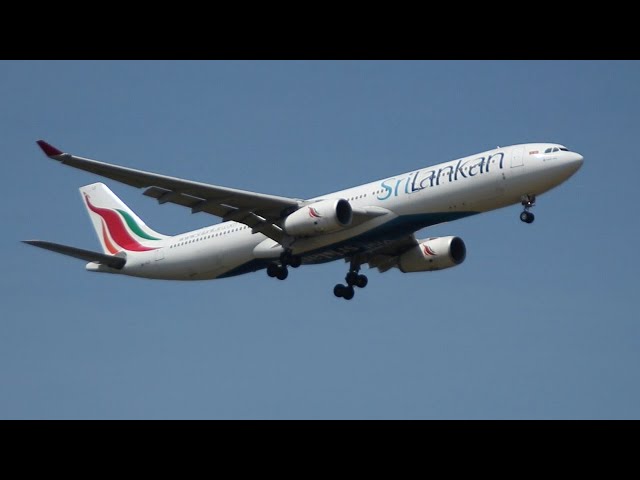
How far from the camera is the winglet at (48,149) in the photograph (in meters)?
40.6

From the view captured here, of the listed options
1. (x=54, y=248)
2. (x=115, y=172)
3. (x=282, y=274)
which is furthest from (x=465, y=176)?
(x=54, y=248)

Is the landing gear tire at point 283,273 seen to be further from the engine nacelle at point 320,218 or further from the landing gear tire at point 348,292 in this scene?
the landing gear tire at point 348,292

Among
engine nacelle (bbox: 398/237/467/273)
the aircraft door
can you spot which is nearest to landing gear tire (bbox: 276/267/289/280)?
engine nacelle (bbox: 398/237/467/273)

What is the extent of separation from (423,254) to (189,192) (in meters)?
11.0

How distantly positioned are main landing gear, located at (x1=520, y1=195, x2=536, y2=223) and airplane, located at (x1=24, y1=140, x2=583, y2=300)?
36 mm

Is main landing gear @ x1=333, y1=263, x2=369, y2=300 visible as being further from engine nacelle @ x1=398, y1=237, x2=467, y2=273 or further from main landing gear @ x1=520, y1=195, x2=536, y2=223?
main landing gear @ x1=520, y1=195, x2=536, y2=223

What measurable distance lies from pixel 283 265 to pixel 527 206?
9.99 meters

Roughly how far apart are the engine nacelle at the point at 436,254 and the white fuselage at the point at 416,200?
12.7ft

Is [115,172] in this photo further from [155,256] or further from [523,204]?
[523,204]

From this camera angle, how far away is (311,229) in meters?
46.4

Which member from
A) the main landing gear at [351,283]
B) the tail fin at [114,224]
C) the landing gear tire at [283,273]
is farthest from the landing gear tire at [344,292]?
the tail fin at [114,224]

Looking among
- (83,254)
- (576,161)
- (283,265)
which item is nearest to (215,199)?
(283,265)

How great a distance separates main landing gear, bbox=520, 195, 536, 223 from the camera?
146ft

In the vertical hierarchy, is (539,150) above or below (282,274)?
above
